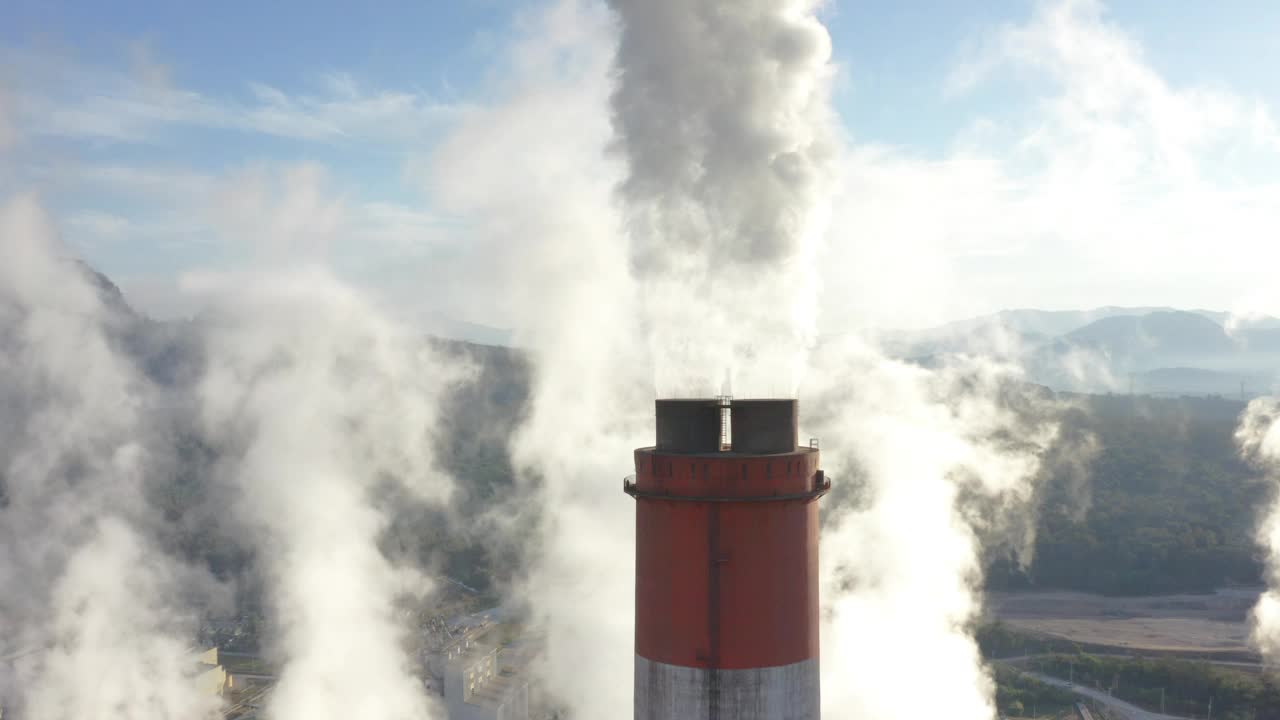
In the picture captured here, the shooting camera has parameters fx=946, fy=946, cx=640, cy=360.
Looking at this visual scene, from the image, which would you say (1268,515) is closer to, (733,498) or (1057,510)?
(1057,510)

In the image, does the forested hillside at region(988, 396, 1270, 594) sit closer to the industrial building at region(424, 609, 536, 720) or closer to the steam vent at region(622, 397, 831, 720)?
the industrial building at region(424, 609, 536, 720)

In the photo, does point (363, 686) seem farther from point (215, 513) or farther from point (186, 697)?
point (215, 513)

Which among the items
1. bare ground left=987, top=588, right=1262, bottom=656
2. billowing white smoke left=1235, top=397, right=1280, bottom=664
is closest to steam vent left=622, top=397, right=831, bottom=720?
billowing white smoke left=1235, top=397, right=1280, bottom=664

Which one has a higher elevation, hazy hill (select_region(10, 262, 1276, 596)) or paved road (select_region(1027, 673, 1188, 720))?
hazy hill (select_region(10, 262, 1276, 596))

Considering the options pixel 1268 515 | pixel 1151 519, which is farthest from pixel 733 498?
pixel 1268 515

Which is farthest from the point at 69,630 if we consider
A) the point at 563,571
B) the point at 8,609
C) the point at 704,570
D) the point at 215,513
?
the point at 704,570

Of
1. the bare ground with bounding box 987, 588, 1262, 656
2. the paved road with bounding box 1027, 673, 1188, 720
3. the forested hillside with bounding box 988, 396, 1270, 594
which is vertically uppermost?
the forested hillside with bounding box 988, 396, 1270, 594
